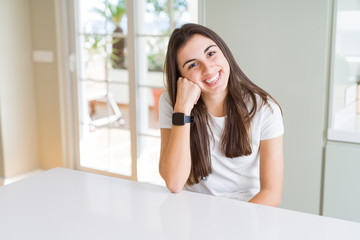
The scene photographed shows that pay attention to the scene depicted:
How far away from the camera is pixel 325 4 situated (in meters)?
2.43

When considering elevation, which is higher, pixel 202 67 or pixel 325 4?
pixel 325 4

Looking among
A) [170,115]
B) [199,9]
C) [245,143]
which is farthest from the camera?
[199,9]

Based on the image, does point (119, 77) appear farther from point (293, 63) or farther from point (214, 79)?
point (214, 79)

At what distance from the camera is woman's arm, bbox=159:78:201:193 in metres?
1.69

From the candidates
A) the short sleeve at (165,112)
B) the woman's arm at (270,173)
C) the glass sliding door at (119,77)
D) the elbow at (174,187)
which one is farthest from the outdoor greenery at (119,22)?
the elbow at (174,187)

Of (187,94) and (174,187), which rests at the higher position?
(187,94)

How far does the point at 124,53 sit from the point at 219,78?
200 cm

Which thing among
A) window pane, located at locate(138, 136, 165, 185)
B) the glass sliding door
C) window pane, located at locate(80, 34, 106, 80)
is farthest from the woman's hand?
window pane, located at locate(80, 34, 106, 80)

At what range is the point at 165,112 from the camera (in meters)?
1.86

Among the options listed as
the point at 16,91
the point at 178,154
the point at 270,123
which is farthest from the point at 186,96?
the point at 16,91

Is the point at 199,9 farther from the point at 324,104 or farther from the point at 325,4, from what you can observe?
the point at 324,104

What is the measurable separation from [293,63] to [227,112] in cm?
96

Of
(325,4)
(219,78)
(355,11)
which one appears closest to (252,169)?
(219,78)

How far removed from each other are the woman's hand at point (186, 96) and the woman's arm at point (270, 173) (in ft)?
1.04
